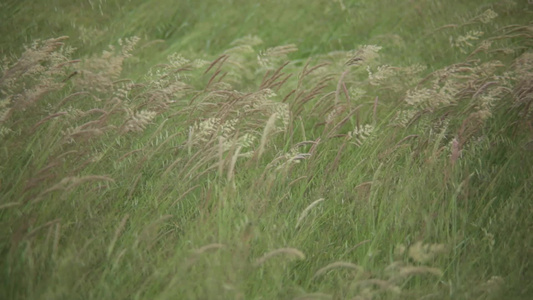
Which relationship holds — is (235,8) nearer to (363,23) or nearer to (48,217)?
(363,23)

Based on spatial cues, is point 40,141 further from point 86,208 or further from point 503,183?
point 503,183

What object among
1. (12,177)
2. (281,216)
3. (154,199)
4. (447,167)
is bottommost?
(447,167)

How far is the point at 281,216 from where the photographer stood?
6.58 feet

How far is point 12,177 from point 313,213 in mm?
1392

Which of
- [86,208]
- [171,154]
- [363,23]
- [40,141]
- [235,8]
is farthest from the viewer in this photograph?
[235,8]

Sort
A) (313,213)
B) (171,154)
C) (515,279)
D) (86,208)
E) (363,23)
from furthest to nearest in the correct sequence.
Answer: (363,23)
(171,154)
(313,213)
(86,208)
(515,279)

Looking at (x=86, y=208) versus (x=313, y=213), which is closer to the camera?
(x=86, y=208)

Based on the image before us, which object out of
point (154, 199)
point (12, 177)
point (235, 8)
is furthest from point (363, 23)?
point (12, 177)

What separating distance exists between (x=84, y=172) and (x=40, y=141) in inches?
13.8

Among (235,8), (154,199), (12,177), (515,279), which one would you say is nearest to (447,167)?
(515,279)

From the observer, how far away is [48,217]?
1782mm

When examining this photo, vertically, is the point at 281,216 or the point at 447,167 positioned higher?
the point at 281,216

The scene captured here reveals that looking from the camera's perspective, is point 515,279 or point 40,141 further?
Result: point 40,141

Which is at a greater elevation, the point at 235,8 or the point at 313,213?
the point at 235,8
